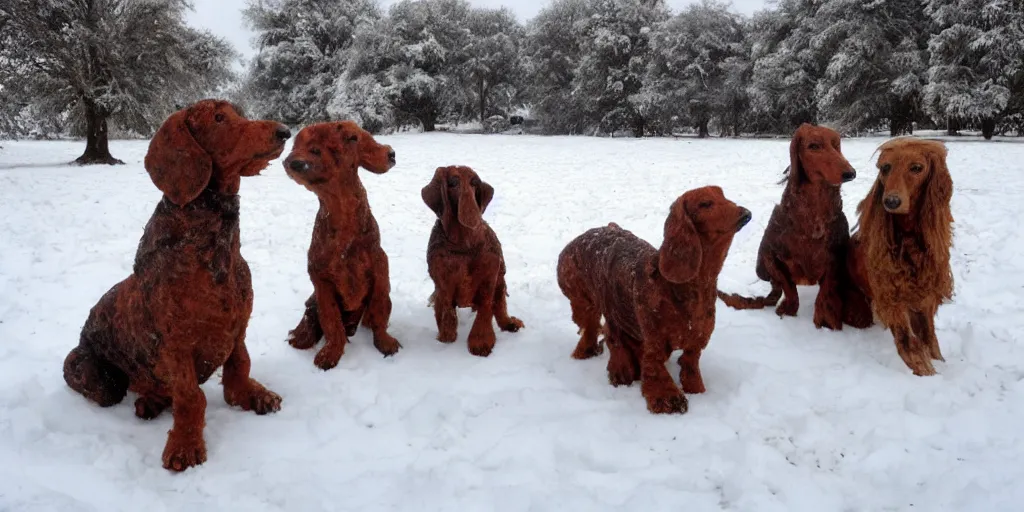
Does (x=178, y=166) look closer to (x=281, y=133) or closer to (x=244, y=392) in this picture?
(x=281, y=133)

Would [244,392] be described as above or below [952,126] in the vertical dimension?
below

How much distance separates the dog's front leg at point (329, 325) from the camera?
3418 mm

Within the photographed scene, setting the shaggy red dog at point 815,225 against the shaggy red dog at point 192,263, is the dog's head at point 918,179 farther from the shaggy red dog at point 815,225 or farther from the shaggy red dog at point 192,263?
the shaggy red dog at point 192,263

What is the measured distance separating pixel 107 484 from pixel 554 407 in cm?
203

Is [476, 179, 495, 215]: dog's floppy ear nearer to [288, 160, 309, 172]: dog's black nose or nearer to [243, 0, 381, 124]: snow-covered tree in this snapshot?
[288, 160, 309, 172]: dog's black nose

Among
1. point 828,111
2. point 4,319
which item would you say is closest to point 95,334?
point 4,319

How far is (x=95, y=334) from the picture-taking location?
111 inches

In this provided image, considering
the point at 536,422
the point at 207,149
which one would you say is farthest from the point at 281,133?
the point at 536,422

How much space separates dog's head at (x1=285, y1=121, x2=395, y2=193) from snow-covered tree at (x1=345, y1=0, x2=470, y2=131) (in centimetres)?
1941

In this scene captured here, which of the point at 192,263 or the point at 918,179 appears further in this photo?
the point at 918,179

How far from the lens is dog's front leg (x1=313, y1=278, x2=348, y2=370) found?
342cm

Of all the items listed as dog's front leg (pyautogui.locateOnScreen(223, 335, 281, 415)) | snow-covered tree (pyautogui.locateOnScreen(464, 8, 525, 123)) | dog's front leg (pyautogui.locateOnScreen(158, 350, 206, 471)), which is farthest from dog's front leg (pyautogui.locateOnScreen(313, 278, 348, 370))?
snow-covered tree (pyautogui.locateOnScreen(464, 8, 525, 123))

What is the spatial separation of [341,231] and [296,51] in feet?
77.1

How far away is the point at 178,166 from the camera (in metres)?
2.34
